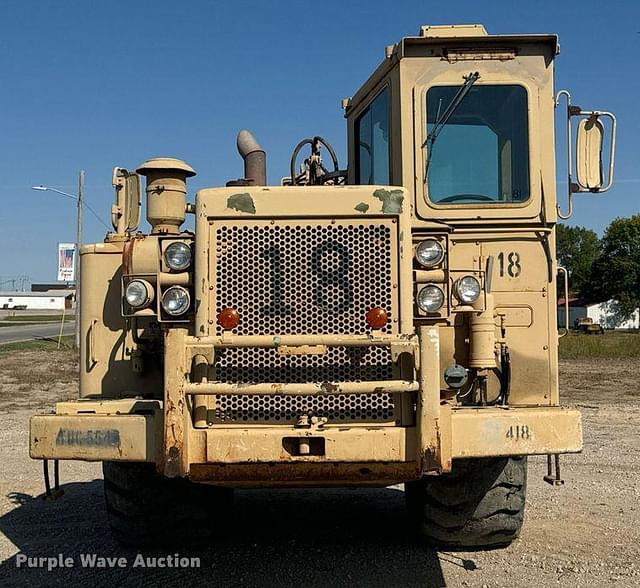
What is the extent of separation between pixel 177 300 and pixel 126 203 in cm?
147

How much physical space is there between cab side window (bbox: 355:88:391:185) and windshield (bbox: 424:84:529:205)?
1.23 feet

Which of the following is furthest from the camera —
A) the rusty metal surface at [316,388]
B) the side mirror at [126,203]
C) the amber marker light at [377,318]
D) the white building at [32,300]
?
the white building at [32,300]

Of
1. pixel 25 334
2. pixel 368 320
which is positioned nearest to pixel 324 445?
pixel 368 320

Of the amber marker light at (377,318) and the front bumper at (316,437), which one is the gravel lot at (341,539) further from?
the amber marker light at (377,318)

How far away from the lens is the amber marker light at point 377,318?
433 centimetres

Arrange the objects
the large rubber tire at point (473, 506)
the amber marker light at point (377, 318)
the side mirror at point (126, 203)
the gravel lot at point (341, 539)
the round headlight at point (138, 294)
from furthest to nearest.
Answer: the side mirror at point (126, 203)
the large rubber tire at point (473, 506)
the gravel lot at point (341, 539)
the round headlight at point (138, 294)
the amber marker light at point (377, 318)

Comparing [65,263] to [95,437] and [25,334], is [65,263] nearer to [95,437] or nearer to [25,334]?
[25,334]

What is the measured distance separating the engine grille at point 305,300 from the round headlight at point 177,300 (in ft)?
0.65

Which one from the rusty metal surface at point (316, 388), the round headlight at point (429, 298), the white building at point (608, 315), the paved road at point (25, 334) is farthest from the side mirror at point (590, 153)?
the white building at point (608, 315)

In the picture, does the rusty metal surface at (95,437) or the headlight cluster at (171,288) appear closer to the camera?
the rusty metal surface at (95,437)

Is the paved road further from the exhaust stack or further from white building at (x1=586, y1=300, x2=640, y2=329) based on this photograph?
white building at (x1=586, y1=300, x2=640, y2=329)

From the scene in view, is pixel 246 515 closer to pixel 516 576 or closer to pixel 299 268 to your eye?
pixel 516 576

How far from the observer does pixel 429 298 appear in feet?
14.9

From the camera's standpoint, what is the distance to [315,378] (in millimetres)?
4355
